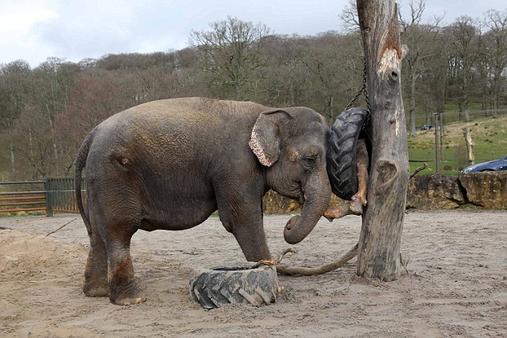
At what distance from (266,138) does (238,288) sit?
5.14 ft

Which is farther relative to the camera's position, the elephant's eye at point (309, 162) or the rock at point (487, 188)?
the rock at point (487, 188)

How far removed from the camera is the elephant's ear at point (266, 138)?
611 centimetres

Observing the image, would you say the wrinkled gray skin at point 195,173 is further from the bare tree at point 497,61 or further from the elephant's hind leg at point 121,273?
the bare tree at point 497,61

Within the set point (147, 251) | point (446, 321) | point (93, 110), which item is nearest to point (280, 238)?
point (147, 251)

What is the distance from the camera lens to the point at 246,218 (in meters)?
6.12

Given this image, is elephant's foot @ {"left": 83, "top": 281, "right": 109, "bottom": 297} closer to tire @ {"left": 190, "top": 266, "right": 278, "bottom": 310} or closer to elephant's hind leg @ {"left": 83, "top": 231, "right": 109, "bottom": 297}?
elephant's hind leg @ {"left": 83, "top": 231, "right": 109, "bottom": 297}

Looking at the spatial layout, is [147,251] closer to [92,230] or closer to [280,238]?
[280,238]

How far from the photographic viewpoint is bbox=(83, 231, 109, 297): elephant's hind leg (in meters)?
6.59

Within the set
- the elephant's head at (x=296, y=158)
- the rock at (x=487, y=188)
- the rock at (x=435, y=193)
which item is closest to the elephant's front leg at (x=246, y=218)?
the elephant's head at (x=296, y=158)

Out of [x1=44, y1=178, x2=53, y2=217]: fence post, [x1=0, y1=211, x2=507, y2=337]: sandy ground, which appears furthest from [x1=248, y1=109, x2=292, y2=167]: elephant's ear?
[x1=44, y1=178, x2=53, y2=217]: fence post

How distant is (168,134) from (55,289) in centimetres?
245

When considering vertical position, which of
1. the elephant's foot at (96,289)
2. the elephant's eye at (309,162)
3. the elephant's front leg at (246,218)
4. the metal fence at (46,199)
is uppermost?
the elephant's eye at (309,162)

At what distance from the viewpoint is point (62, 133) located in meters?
25.8

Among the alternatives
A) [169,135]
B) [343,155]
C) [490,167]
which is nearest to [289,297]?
[343,155]
